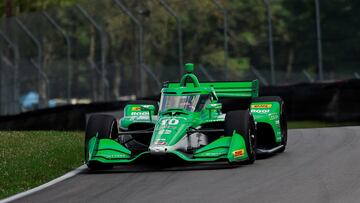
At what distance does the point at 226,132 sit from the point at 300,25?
12.0 metres

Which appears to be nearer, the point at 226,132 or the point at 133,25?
the point at 226,132

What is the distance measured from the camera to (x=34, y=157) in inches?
573

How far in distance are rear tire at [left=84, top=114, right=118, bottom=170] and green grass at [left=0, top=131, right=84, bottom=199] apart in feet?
1.62

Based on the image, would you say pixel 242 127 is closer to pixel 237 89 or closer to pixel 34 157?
pixel 237 89

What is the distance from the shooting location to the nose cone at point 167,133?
12477 mm

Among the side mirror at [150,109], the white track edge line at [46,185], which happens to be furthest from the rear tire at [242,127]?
the white track edge line at [46,185]

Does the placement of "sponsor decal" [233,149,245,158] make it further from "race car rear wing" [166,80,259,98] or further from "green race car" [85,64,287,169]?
"race car rear wing" [166,80,259,98]

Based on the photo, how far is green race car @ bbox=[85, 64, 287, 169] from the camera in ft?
41.7

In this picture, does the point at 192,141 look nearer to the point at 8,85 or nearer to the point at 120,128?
the point at 120,128

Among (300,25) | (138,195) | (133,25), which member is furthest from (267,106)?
(133,25)

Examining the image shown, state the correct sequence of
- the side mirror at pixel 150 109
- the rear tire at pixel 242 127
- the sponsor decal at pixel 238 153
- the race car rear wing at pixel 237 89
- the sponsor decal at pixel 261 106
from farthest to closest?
the race car rear wing at pixel 237 89 < the sponsor decal at pixel 261 106 < the side mirror at pixel 150 109 < the rear tire at pixel 242 127 < the sponsor decal at pixel 238 153

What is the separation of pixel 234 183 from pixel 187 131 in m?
2.00

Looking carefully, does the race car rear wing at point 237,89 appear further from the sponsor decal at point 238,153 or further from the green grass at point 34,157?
the sponsor decal at point 238,153

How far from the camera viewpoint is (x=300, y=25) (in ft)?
80.4
